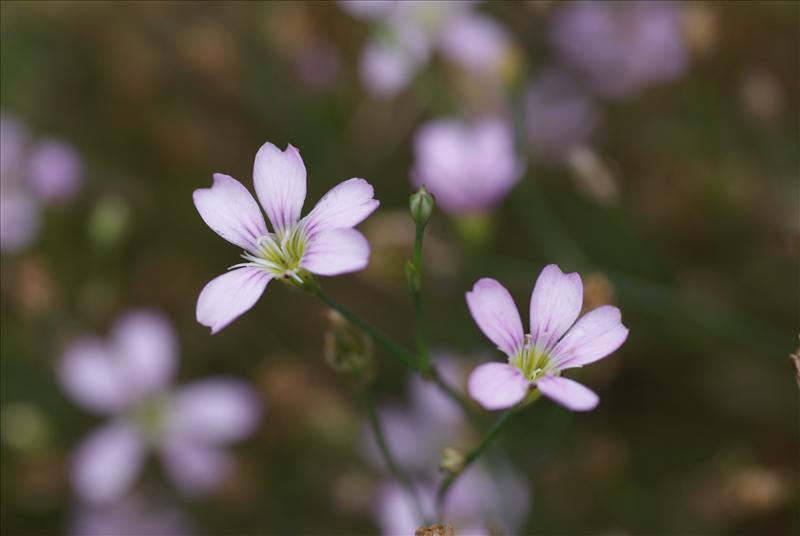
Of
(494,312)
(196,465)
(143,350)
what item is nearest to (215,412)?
(196,465)

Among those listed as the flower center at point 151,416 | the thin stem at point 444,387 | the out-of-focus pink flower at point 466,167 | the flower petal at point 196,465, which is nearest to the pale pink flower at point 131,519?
the flower petal at point 196,465

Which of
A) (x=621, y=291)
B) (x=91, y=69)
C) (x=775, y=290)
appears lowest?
(x=621, y=291)

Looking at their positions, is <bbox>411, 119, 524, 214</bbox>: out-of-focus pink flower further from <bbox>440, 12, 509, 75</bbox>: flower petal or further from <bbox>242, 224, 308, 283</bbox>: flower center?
<bbox>242, 224, 308, 283</bbox>: flower center

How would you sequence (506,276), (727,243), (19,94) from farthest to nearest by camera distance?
(19,94)
(727,243)
(506,276)

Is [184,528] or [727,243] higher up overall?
[727,243]

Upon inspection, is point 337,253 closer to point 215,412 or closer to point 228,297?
point 228,297

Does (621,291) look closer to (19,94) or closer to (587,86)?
(587,86)

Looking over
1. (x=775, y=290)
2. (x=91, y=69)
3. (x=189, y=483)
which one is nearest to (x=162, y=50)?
(x=91, y=69)
